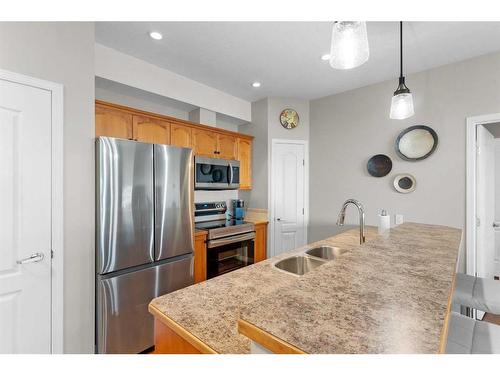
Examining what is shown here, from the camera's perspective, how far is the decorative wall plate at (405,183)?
2578 millimetres

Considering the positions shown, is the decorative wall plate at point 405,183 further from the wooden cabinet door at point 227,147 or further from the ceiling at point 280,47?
the wooden cabinet door at point 227,147

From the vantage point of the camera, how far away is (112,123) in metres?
2.08

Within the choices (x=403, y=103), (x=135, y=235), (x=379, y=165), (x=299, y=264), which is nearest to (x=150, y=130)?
(x=135, y=235)

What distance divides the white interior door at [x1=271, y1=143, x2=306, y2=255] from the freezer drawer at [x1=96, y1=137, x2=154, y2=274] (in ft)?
6.11

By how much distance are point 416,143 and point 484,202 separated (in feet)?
2.86

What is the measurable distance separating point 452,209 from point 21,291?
3.57m

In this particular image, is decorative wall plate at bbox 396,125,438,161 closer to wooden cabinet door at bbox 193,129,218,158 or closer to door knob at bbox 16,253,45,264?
wooden cabinet door at bbox 193,129,218,158

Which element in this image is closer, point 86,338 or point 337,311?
point 337,311

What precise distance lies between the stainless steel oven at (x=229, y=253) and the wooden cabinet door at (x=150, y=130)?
1.21 meters

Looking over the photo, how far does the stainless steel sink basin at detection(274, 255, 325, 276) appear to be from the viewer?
5.07 ft

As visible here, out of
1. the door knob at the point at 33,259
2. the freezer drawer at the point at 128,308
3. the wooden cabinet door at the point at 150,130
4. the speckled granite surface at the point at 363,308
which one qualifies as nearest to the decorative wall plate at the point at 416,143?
the speckled granite surface at the point at 363,308
